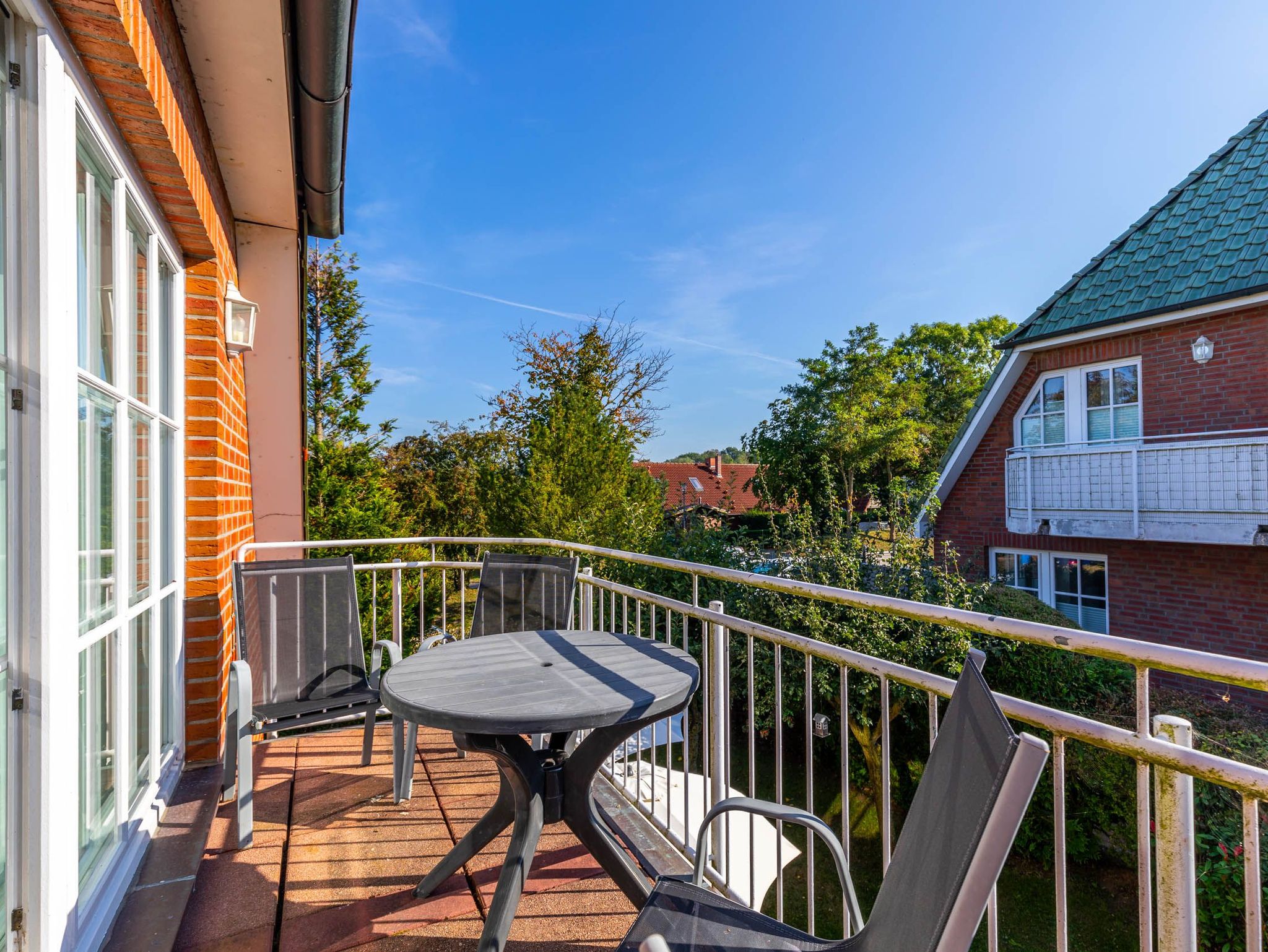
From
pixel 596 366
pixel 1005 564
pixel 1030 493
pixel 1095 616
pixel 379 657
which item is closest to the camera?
pixel 379 657

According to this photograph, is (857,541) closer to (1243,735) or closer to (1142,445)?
(1243,735)

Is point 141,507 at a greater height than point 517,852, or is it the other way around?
point 141,507

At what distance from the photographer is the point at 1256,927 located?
0.87 meters

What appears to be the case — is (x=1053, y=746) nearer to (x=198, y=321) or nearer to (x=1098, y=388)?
(x=198, y=321)

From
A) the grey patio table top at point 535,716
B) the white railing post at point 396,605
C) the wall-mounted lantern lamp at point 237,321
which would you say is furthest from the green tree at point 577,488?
the grey patio table top at point 535,716

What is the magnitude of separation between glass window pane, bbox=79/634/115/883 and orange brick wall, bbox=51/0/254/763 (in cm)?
92

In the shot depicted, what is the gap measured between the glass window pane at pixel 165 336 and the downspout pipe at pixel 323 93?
855 millimetres

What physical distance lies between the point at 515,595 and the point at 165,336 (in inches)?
70.3

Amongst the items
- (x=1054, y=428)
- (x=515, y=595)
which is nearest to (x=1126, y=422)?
(x=1054, y=428)

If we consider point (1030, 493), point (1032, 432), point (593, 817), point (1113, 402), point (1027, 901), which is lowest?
point (1027, 901)

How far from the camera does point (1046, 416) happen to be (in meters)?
9.77

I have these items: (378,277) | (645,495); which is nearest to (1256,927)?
(645,495)

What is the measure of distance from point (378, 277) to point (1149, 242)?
12211mm

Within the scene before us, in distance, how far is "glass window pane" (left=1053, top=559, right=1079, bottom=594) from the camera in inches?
376
